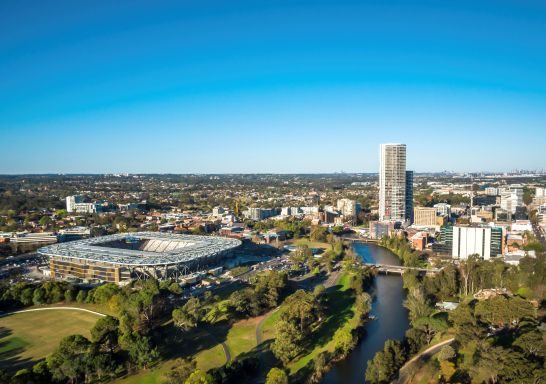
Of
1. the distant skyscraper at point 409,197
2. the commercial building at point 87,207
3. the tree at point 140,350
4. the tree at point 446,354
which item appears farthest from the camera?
the commercial building at point 87,207

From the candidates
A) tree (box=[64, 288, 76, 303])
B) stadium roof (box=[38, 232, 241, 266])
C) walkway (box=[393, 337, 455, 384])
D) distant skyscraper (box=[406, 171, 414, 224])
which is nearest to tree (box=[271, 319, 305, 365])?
walkway (box=[393, 337, 455, 384])

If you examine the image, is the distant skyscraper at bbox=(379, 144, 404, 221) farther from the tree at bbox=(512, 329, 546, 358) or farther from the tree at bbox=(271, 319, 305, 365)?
the tree at bbox=(271, 319, 305, 365)

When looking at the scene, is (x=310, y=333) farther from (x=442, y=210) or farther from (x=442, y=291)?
(x=442, y=210)

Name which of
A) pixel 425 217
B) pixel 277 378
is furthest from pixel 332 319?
pixel 425 217

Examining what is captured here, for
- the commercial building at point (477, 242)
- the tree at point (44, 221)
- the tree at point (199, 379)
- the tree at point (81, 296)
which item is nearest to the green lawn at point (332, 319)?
the tree at point (199, 379)

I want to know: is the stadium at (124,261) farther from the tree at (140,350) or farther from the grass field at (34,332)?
the tree at (140,350)

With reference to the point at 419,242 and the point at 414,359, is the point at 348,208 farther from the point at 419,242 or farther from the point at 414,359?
the point at 414,359
